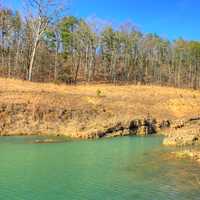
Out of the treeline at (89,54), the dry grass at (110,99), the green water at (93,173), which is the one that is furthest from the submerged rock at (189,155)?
the treeline at (89,54)

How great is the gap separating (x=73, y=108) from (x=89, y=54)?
44888 millimetres

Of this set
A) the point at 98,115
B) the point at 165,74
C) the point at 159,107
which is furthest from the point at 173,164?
the point at 165,74

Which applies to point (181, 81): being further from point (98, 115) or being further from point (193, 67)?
point (98, 115)

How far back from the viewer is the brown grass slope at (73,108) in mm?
36625

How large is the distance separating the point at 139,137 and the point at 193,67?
7197 centimetres

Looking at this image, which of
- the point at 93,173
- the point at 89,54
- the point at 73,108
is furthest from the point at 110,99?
the point at 89,54

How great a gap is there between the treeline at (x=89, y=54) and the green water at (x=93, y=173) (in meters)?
36.7

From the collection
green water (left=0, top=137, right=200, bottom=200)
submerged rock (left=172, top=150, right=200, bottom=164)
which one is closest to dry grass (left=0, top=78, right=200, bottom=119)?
green water (left=0, top=137, right=200, bottom=200)

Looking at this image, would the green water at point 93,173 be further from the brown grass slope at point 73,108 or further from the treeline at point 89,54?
the treeline at point 89,54

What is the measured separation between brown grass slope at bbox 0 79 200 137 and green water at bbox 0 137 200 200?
801cm

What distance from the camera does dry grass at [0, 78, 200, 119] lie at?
41375 millimetres

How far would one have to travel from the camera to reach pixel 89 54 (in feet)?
277

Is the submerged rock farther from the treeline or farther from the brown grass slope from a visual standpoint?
the treeline

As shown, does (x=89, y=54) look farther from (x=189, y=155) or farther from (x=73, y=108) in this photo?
(x=189, y=155)
